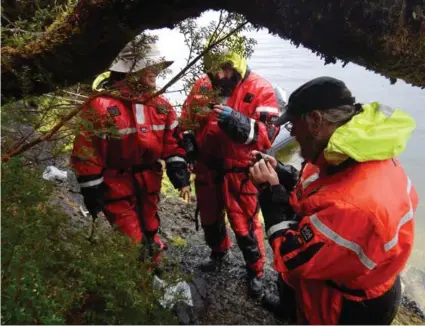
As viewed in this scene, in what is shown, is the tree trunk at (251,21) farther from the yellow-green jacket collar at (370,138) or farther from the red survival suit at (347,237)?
the red survival suit at (347,237)

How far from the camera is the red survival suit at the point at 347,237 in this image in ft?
6.97

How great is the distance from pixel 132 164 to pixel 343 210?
2.37m

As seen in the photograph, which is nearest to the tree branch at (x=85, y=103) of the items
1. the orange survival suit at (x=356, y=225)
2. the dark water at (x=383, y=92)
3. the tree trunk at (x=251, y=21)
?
the tree trunk at (x=251, y=21)

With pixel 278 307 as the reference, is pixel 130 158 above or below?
above

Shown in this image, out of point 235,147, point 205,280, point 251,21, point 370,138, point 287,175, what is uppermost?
point 251,21

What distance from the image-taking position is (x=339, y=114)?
96.7 inches

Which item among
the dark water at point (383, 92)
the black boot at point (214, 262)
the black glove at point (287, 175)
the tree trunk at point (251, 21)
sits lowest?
the dark water at point (383, 92)

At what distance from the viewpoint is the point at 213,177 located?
4.41 meters

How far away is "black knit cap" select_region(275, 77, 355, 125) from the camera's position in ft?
8.11

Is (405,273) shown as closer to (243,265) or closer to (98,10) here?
(243,265)

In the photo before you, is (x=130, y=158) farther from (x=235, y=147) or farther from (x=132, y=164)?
(x=235, y=147)

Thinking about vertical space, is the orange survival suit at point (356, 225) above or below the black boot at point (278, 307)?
above

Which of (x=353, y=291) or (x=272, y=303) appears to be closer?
(x=353, y=291)

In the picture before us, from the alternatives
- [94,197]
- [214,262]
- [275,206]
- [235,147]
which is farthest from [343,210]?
[214,262]
